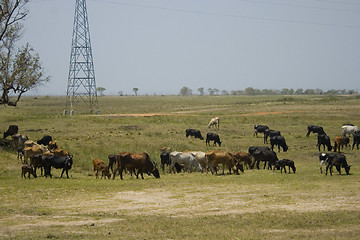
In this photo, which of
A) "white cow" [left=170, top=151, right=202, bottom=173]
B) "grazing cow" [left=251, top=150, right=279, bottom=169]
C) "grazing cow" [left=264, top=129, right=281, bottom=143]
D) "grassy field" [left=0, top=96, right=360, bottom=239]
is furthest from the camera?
"grazing cow" [left=264, top=129, right=281, bottom=143]

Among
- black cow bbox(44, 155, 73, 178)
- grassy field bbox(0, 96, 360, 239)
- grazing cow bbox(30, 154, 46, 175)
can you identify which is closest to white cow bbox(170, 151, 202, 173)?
grassy field bbox(0, 96, 360, 239)

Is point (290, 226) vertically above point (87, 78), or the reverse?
point (87, 78)

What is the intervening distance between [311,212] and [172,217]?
4622 mm

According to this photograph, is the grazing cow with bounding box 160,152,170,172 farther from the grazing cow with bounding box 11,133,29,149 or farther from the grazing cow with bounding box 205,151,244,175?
the grazing cow with bounding box 11,133,29,149

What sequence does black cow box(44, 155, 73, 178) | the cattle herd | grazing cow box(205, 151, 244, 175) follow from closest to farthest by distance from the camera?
black cow box(44, 155, 73, 178)
the cattle herd
grazing cow box(205, 151, 244, 175)

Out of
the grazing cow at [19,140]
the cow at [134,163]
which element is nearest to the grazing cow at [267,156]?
the cow at [134,163]

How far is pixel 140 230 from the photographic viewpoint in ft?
48.5

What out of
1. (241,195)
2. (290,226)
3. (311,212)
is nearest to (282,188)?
(241,195)

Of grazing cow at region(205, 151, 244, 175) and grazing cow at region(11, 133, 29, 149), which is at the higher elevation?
grazing cow at region(11, 133, 29, 149)

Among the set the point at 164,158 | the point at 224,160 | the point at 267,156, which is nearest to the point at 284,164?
Result: the point at 267,156

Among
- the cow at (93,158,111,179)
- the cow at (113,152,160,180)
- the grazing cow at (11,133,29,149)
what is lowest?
the cow at (93,158,111,179)

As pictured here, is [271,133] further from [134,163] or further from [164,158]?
[134,163]

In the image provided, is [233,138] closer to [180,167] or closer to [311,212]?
[180,167]

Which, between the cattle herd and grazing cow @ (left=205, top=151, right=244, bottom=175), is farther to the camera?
grazing cow @ (left=205, top=151, right=244, bottom=175)
